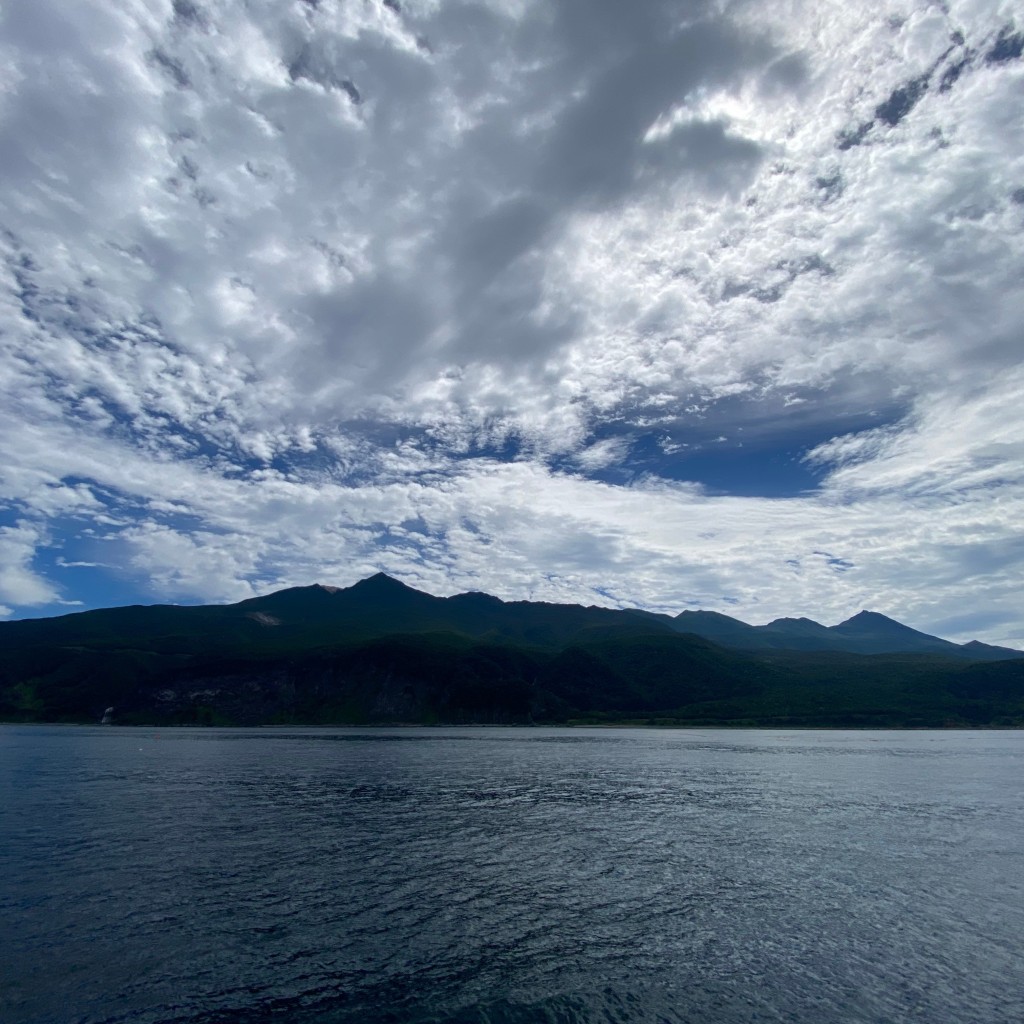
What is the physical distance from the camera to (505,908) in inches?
1569

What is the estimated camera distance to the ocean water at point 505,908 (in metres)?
28.3

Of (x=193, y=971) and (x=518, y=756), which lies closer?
(x=193, y=971)

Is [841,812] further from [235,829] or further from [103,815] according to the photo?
[103,815]

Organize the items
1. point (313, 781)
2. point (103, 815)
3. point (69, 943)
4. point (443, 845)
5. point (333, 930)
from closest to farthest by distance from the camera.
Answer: point (69, 943)
point (333, 930)
point (443, 845)
point (103, 815)
point (313, 781)

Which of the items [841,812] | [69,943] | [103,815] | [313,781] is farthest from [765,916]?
[313,781]

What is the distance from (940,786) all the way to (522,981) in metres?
101

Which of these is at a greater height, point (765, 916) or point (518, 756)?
point (518, 756)

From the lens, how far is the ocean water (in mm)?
28297

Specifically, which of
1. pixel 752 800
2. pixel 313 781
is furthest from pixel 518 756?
pixel 752 800

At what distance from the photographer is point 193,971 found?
30.6 m

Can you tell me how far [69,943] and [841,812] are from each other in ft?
247

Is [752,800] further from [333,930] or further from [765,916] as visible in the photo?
[333,930]

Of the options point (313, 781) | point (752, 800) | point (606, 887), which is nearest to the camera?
point (606, 887)

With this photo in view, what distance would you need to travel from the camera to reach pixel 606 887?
44.5 m
